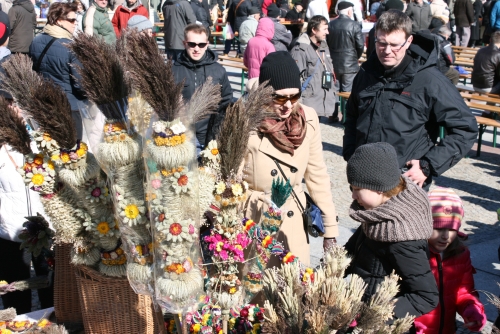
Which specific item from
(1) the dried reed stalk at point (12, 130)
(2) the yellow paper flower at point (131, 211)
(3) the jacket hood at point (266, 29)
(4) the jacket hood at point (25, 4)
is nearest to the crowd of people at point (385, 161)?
(1) the dried reed stalk at point (12, 130)

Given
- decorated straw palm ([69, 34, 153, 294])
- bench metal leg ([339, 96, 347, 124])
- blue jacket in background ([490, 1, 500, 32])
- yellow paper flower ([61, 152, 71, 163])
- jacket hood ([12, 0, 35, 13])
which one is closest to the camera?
decorated straw palm ([69, 34, 153, 294])

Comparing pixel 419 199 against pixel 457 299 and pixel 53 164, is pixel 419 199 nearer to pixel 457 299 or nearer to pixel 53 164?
pixel 457 299

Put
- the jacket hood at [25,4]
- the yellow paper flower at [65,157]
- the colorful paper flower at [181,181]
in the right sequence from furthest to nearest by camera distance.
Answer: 1. the jacket hood at [25,4]
2. the yellow paper flower at [65,157]
3. the colorful paper flower at [181,181]

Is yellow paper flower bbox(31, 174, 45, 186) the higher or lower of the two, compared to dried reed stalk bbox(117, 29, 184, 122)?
lower

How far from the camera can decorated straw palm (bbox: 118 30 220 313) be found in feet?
6.06

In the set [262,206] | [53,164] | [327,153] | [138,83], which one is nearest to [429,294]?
[262,206]

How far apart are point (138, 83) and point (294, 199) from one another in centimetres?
142

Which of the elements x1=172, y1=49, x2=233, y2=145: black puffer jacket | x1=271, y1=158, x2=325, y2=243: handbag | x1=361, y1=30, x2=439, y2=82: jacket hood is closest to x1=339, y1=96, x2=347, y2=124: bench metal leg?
x1=172, y1=49, x2=233, y2=145: black puffer jacket

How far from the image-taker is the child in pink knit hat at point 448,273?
297 cm

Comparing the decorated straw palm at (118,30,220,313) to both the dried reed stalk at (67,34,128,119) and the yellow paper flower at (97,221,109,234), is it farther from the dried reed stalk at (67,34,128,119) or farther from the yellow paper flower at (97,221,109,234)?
the yellow paper flower at (97,221,109,234)

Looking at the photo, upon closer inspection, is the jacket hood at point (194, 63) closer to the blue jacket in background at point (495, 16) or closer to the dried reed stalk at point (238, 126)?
the dried reed stalk at point (238, 126)

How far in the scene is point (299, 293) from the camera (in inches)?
74.0

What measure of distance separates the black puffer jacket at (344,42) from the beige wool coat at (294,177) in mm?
6476

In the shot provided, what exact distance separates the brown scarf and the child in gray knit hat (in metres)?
0.68
